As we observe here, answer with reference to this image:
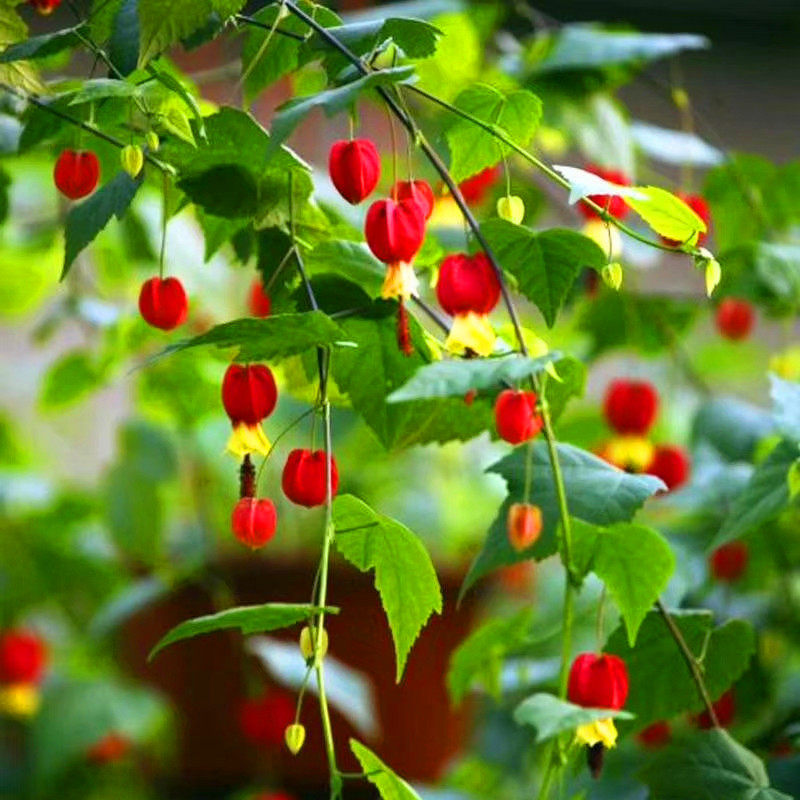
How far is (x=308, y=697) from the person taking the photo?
4.42 ft

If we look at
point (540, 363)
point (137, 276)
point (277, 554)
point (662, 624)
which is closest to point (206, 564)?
point (277, 554)

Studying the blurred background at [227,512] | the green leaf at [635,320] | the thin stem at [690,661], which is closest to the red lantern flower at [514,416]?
the thin stem at [690,661]

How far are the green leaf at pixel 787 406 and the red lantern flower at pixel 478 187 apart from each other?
41cm

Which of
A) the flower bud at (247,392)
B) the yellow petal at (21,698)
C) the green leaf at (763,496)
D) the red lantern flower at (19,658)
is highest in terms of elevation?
the flower bud at (247,392)

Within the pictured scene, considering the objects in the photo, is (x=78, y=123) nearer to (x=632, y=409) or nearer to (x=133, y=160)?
A: (x=133, y=160)

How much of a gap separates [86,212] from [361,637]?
2.65ft

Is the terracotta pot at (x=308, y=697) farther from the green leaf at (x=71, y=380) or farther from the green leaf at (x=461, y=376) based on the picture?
the green leaf at (x=461, y=376)

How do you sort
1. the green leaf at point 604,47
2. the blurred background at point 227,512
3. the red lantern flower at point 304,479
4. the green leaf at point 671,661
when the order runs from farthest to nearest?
the blurred background at point 227,512 → the green leaf at point 604,47 → the green leaf at point 671,661 → the red lantern flower at point 304,479

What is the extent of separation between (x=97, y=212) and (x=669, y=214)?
214 millimetres

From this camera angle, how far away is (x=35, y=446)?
186cm

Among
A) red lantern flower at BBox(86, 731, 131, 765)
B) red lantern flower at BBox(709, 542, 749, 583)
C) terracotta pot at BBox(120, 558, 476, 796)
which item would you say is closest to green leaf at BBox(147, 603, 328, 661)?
red lantern flower at BBox(709, 542, 749, 583)

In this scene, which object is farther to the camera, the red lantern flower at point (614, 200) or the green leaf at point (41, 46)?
the red lantern flower at point (614, 200)

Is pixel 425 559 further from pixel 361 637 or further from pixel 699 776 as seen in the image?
pixel 361 637

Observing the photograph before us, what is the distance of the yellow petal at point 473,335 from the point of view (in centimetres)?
59
